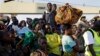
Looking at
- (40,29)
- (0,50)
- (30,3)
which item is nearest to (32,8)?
(30,3)

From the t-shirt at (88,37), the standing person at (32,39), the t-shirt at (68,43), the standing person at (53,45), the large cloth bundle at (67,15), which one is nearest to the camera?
the t-shirt at (68,43)

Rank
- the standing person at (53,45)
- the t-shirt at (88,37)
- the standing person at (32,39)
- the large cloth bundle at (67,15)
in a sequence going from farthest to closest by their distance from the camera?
Result: the standing person at (53,45) → the t-shirt at (88,37) → the standing person at (32,39) → the large cloth bundle at (67,15)

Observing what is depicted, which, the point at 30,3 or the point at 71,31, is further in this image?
the point at 30,3

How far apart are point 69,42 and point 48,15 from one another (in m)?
4.23

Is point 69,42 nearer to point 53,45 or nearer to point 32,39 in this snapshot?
point 32,39

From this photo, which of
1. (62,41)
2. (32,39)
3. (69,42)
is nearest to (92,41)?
(62,41)

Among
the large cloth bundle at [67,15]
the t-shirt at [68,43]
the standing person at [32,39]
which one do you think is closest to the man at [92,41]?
the large cloth bundle at [67,15]

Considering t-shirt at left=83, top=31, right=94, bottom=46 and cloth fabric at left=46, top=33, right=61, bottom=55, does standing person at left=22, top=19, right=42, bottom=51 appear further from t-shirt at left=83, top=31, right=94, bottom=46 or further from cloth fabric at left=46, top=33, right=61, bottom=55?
t-shirt at left=83, top=31, right=94, bottom=46

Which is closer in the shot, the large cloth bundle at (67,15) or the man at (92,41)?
the large cloth bundle at (67,15)

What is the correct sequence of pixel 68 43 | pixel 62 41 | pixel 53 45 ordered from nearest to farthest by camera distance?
pixel 68 43 → pixel 62 41 → pixel 53 45

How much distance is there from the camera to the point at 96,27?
28.3ft

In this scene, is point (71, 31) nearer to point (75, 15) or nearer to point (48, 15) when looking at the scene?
point (75, 15)

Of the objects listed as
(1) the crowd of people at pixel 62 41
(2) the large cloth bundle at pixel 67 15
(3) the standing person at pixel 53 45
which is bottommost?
(3) the standing person at pixel 53 45

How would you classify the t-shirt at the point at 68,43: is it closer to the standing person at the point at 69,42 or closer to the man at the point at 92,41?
the standing person at the point at 69,42
